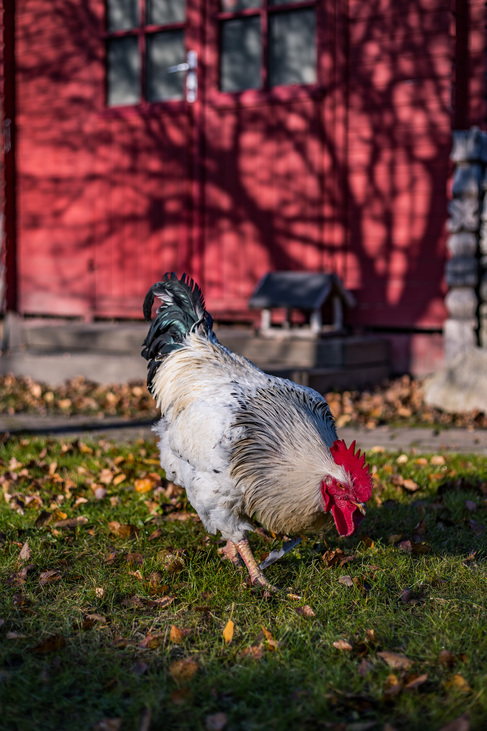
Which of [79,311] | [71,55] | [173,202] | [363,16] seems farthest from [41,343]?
[363,16]

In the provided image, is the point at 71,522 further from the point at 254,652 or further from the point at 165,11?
the point at 165,11

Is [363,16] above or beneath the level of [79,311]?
above

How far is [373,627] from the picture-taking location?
9.93 feet

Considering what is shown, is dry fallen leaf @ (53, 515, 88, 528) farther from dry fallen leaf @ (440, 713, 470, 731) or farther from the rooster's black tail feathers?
dry fallen leaf @ (440, 713, 470, 731)

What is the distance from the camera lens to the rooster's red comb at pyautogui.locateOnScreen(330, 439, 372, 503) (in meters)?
3.10

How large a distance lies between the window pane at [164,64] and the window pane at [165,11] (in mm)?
168

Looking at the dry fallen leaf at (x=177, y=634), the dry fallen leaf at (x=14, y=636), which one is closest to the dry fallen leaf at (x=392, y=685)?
the dry fallen leaf at (x=177, y=634)

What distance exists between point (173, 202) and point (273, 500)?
288 inches

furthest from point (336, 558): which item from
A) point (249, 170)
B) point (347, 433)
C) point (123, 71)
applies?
point (123, 71)

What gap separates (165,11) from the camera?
998cm

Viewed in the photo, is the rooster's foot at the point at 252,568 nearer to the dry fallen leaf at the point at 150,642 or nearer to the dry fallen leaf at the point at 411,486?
the dry fallen leaf at the point at 150,642

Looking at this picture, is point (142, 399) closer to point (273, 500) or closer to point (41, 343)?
point (41, 343)

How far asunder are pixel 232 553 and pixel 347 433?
109 inches

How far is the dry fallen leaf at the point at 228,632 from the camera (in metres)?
2.94
